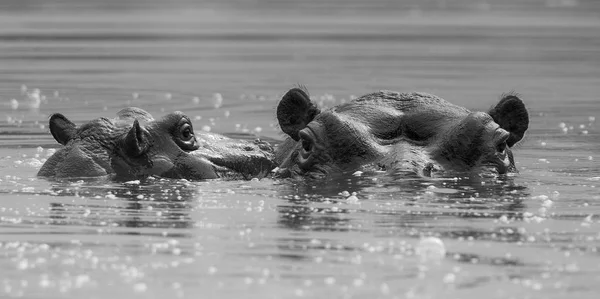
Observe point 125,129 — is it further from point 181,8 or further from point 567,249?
point 181,8

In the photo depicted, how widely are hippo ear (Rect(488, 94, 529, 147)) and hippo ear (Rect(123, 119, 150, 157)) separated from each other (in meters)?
3.27

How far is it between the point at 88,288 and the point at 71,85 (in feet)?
64.5

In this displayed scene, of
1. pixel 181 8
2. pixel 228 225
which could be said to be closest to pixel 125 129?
pixel 228 225

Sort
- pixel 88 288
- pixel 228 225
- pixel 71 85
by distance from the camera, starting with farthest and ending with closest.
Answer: pixel 71 85 → pixel 228 225 → pixel 88 288

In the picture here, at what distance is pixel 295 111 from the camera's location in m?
13.5

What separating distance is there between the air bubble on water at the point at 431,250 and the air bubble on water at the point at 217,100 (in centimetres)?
1456

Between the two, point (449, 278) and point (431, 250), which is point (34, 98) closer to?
point (431, 250)

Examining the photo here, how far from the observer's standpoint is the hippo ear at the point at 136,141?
13.4 m

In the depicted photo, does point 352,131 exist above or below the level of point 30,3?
below

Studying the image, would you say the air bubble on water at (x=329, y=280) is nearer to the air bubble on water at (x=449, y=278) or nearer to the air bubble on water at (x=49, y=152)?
the air bubble on water at (x=449, y=278)

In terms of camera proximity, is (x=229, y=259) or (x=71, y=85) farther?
(x=71, y=85)

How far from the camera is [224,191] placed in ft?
42.0

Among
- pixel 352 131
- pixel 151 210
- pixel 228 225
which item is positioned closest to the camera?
pixel 228 225

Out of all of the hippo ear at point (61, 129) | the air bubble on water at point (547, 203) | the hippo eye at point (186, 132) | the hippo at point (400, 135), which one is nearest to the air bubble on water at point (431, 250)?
the air bubble on water at point (547, 203)
